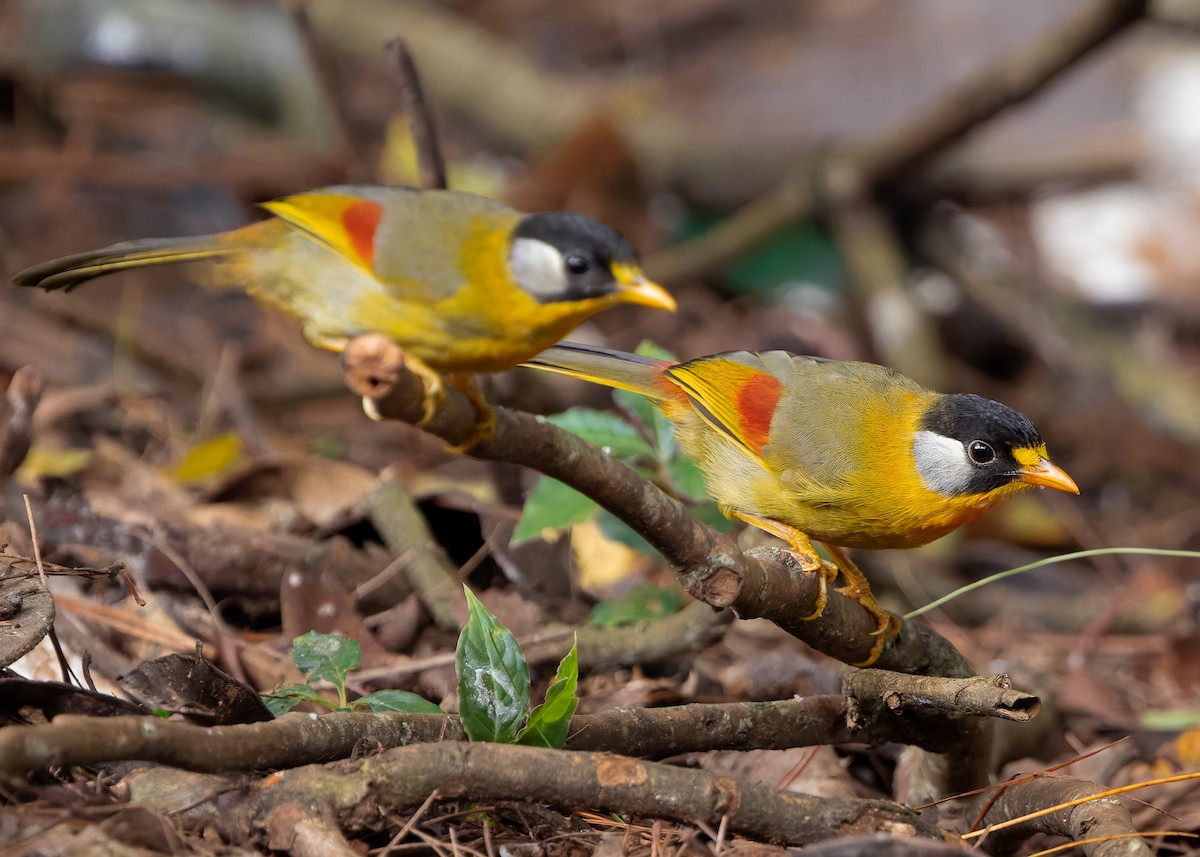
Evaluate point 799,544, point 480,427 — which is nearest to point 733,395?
point 799,544

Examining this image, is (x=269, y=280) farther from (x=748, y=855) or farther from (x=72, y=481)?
(x=748, y=855)

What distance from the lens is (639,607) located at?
350 centimetres

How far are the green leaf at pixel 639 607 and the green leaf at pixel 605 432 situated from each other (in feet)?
1.33

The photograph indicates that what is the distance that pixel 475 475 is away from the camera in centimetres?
580

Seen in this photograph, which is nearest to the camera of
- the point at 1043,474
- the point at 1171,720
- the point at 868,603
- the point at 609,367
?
the point at 868,603

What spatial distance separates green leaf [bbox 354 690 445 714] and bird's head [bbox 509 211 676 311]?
106 cm

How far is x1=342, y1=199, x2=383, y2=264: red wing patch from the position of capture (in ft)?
10.8

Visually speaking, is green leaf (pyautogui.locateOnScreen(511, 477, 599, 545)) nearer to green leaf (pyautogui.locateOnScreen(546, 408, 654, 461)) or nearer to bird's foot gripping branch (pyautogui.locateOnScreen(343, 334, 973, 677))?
green leaf (pyautogui.locateOnScreen(546, 408, 654, 461))

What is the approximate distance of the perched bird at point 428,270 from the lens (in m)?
3.10

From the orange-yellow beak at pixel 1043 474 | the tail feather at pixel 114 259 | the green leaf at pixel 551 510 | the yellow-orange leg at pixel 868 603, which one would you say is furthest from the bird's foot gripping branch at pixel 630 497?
the tail feather at pixel 114 259

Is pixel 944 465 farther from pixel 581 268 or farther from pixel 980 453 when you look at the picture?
pixel 581 268

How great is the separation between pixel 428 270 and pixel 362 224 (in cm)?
31

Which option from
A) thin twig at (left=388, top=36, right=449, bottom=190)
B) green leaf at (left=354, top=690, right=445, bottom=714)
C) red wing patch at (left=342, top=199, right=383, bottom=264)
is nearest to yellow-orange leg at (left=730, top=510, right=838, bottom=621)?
green leaf at (left=354, top=690, right=445, bottom=714)

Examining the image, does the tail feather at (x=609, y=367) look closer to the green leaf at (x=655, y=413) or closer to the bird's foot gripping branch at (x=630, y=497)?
the green leaf at (x=655, y=413)
